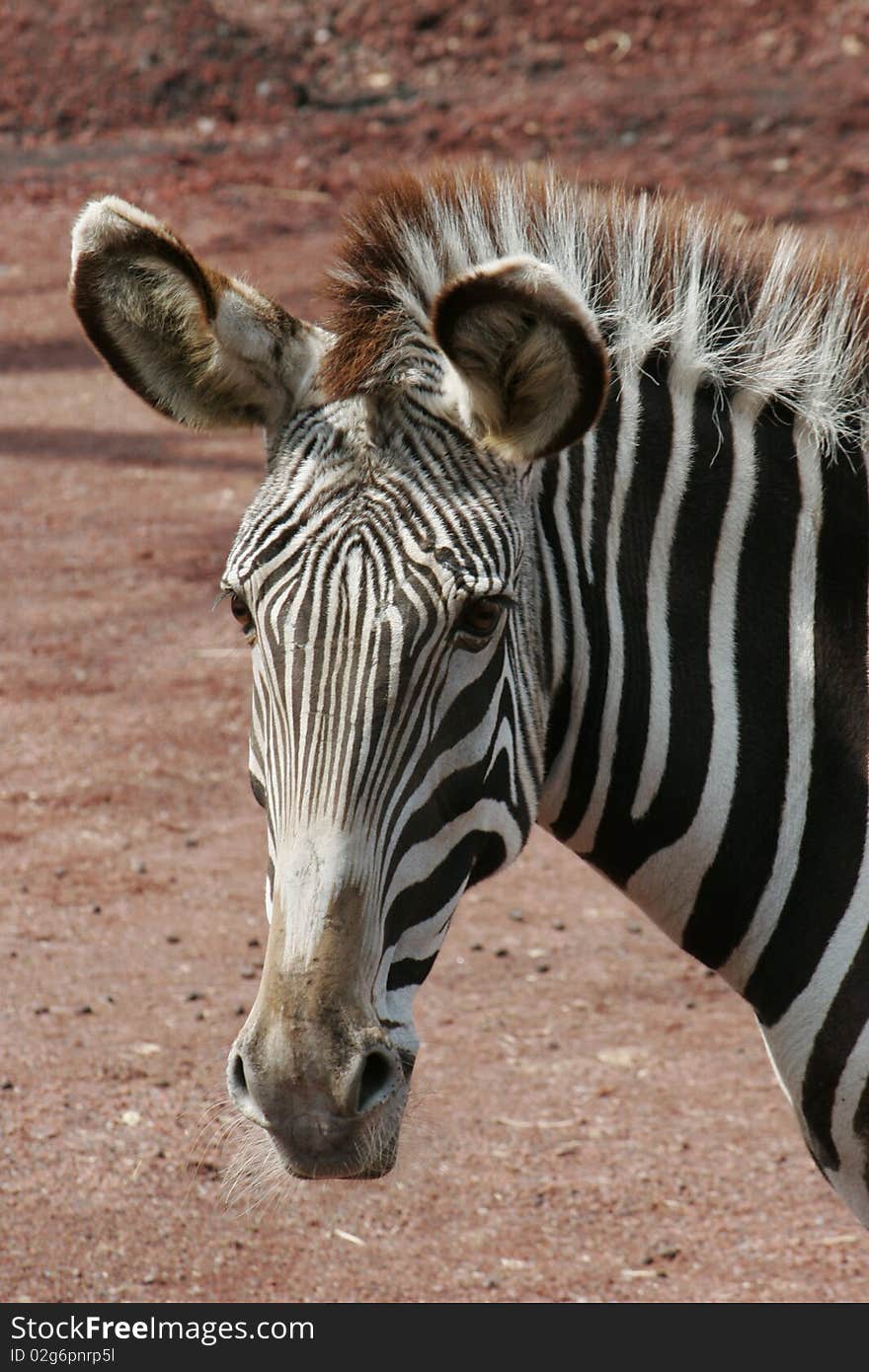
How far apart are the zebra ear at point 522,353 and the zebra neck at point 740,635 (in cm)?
34

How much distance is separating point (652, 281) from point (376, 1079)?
1.85 meters

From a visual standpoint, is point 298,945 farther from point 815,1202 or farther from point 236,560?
point 815,1202

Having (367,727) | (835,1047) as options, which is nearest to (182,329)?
(367,727)

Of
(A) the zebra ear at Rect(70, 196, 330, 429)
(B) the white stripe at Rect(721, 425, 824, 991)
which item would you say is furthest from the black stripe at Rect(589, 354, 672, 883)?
(A) the zebra ear at Rect(70, 196, 330, 429)

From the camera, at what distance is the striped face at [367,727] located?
280 centimetres

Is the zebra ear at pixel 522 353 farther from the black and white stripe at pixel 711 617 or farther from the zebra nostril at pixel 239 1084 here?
the zebra nostril at pixel 239 1084

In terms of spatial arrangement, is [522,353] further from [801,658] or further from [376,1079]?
[376,1079]

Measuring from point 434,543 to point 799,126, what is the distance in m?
18.5

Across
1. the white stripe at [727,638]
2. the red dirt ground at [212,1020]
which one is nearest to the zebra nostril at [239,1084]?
the red dirt ground at [212,1020]

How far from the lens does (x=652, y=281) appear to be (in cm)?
339

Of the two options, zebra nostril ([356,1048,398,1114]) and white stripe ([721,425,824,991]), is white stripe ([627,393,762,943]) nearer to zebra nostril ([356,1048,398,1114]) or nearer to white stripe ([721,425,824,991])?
white stripe ([721,425,824,991])

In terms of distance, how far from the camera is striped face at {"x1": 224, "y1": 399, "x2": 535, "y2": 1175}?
2801mm
